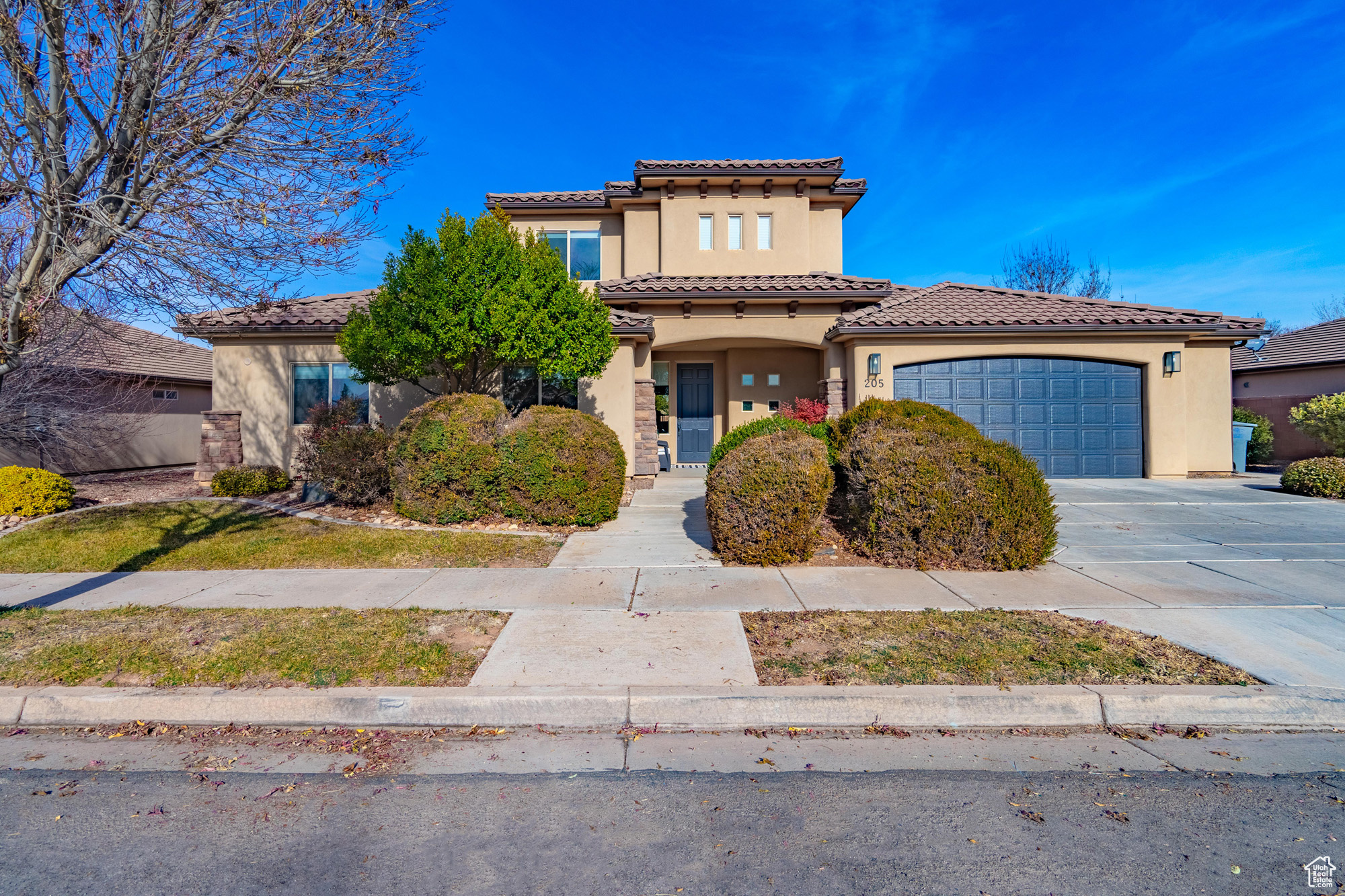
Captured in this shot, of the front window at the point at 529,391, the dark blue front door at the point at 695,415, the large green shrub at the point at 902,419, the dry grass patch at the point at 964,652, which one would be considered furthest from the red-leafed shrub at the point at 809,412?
the dry grass patch at the point at 964,652

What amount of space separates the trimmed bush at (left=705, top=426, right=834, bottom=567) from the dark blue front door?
9.35 meters

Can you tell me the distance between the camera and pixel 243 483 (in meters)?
11.6

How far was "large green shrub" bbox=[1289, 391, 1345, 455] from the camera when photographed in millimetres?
13734

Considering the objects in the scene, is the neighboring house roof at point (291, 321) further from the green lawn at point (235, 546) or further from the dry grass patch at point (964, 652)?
the dry grass patch at point (964, 652)

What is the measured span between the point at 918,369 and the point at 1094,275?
26325 mm

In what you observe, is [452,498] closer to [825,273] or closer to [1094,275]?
[825,273]

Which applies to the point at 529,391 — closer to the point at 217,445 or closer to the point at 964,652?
the point at 217,445

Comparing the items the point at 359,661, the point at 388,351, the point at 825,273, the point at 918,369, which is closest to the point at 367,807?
the point at 359,661

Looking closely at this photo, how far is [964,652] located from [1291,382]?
70.5 ft

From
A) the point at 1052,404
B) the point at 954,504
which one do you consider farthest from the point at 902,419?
the point at 1052,404

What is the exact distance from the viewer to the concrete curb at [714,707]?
3.88 m

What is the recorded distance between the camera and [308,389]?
13164mm

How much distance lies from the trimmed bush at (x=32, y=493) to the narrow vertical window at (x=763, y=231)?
14.1 meters

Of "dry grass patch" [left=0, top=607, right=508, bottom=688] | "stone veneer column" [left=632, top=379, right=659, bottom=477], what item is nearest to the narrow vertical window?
"stone veneer column" [left=632, top=379, right=659, bottom=477]
